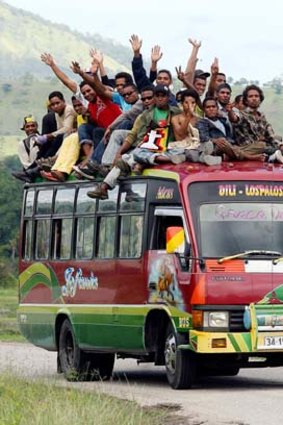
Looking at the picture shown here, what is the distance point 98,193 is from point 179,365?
2.97m

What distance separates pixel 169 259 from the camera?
1803cm

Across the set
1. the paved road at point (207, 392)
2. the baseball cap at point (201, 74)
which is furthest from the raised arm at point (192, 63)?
the paved road at point (207, 392)

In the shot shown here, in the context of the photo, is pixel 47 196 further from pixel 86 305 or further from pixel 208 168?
pixel 208 168

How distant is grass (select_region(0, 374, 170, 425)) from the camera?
42.5 ft

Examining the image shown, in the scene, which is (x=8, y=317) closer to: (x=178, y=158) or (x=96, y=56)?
(x=96, y=56)

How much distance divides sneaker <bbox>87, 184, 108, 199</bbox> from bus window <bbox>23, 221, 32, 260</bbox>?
3.28 meters

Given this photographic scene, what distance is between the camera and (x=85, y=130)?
21125 millimetres

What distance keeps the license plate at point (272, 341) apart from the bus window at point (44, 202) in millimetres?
5717

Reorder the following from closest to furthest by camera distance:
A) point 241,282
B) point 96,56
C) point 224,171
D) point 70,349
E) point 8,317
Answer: point 241,282 < point 224,171 < point 96,56 < point 70,349 < point 8,317

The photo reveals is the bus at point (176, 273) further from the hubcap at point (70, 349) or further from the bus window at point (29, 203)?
Answer: the bus window at point (29, 203)

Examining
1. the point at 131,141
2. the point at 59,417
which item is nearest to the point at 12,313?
the point at 131,141

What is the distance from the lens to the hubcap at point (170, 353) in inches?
706

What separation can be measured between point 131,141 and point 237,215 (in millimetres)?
2009

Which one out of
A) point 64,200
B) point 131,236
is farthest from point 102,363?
point 131,236
